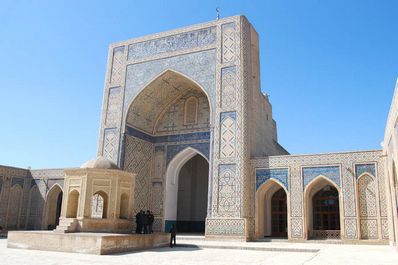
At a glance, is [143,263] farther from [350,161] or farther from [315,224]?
[315,224]

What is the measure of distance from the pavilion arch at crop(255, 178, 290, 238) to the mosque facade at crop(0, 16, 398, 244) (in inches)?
1.4

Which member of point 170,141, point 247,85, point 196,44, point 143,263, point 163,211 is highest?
point 196,44

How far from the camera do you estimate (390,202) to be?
9.36 m

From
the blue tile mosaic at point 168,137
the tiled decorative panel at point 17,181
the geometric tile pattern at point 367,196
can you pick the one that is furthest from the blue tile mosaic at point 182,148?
the tiled decorative panel at point 17,181

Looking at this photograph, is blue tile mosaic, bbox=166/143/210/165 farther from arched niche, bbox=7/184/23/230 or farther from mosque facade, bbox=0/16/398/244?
arched niche, bbox=7/184/23/230

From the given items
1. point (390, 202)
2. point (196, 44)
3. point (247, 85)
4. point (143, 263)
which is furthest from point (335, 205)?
point (143, 263)

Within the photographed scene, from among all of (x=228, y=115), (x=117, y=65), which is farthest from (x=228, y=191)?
(x=117, y=65)

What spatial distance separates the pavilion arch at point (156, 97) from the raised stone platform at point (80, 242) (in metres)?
6.29

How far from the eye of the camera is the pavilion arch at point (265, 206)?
11.7m

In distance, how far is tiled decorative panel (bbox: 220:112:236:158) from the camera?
12039mm

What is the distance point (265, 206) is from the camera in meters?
13.0

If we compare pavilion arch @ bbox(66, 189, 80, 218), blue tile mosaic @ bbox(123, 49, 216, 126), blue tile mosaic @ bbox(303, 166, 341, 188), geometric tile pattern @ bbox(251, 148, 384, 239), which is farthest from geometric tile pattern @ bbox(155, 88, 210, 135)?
pavilion arch @ bbox(66, 189, 80, 218)

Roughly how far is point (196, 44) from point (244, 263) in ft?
29.6

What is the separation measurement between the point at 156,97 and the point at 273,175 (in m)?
5.61
